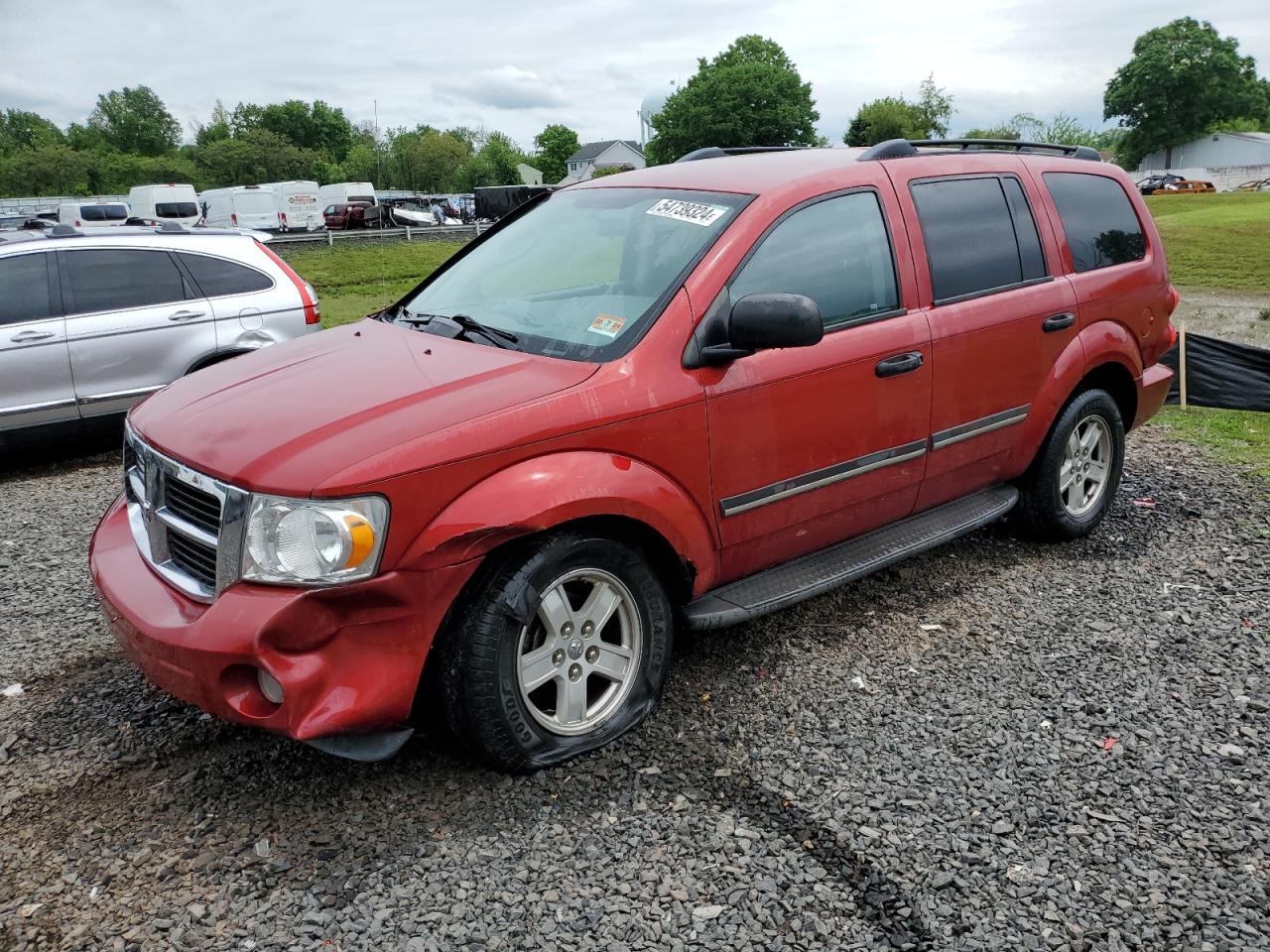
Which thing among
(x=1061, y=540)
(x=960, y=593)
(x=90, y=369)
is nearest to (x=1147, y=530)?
(x=1061, y=540)

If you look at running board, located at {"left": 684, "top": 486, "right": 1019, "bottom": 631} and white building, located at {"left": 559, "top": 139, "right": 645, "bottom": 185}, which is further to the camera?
white building, located at {"left": 559, "top": 139, "right": 645, "bottom": 185}

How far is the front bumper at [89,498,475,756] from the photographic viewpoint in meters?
2.75

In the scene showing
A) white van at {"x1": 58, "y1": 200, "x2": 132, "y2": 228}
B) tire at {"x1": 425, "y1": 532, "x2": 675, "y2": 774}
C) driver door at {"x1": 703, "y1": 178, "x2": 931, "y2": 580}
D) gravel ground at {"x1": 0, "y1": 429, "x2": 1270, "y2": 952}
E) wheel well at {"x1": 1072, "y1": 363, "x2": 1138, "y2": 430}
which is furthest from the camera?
white van at {"x1": 58, "y1": 200, "x2": 132, "y2": 228}

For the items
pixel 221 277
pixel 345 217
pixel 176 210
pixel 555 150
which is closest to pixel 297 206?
pixel 345 217

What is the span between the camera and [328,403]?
125 inches

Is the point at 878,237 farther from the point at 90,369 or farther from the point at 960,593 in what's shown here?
the point at 90,369

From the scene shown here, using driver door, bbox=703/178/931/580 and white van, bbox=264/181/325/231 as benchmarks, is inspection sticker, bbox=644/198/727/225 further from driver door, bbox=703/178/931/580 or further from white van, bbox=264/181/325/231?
white van, bbox=264/181/325/231

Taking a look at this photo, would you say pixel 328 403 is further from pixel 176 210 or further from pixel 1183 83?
pixel 1183 83

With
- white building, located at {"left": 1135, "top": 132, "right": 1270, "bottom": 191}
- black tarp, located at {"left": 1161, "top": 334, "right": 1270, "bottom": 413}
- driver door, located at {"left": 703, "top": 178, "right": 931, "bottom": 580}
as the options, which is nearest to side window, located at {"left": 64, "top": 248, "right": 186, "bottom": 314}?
driver door, located at {"left": 703, "top": 178, "right": 931, "bottom": 580}

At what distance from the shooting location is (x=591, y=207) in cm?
427

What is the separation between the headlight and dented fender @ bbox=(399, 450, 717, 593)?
0.12 metres

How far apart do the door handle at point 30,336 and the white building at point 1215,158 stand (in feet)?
286

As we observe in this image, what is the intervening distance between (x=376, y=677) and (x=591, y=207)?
2277 mm

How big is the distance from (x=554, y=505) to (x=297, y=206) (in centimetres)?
4584
